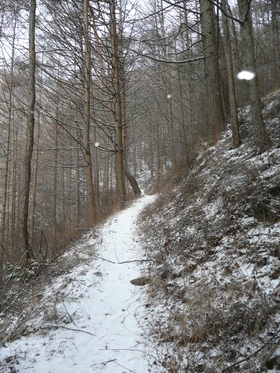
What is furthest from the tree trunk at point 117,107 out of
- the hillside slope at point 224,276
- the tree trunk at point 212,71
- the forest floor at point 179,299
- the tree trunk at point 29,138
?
the forest floor at point 179,299

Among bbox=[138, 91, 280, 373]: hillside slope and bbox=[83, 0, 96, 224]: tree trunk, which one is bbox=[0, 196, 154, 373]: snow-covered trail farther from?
bbox=[83, 0, 96, 224]: tree trunk

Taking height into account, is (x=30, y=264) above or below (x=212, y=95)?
below

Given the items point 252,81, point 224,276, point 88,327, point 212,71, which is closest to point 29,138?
point 88,327

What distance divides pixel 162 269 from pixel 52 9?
33.1 ft

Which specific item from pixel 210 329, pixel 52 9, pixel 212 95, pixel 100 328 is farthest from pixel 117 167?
pixel 210 329

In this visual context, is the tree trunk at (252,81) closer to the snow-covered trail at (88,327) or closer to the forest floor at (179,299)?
the forest floor at (179,299)

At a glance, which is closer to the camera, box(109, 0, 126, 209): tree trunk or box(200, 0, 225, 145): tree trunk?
box(200, 0, 225, 145): tree trunk

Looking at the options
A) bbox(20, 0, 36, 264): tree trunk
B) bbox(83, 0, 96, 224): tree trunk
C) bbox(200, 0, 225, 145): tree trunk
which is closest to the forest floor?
bbox(20, 0, 36, 264): tree trunk

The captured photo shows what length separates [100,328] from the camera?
3.05 m

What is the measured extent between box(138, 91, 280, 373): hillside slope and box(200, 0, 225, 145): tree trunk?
310 centimetres

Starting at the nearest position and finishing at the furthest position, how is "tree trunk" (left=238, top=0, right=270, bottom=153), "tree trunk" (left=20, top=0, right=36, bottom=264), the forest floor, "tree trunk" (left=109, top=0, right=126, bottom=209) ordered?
the forest floor < "tree trunk" (left=238, top=0, right=270, bottom=153) < "tree trunk" (left=20, top=0, right=36, bottom=264) < "tree trunk" (left=109, top=0, right=126, bottom=209)

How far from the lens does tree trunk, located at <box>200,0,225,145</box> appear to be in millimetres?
8586

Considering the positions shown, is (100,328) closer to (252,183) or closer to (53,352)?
(53,352)

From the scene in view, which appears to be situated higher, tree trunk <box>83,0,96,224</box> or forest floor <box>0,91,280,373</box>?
tree trunk <box>83,0,96,224</box>
